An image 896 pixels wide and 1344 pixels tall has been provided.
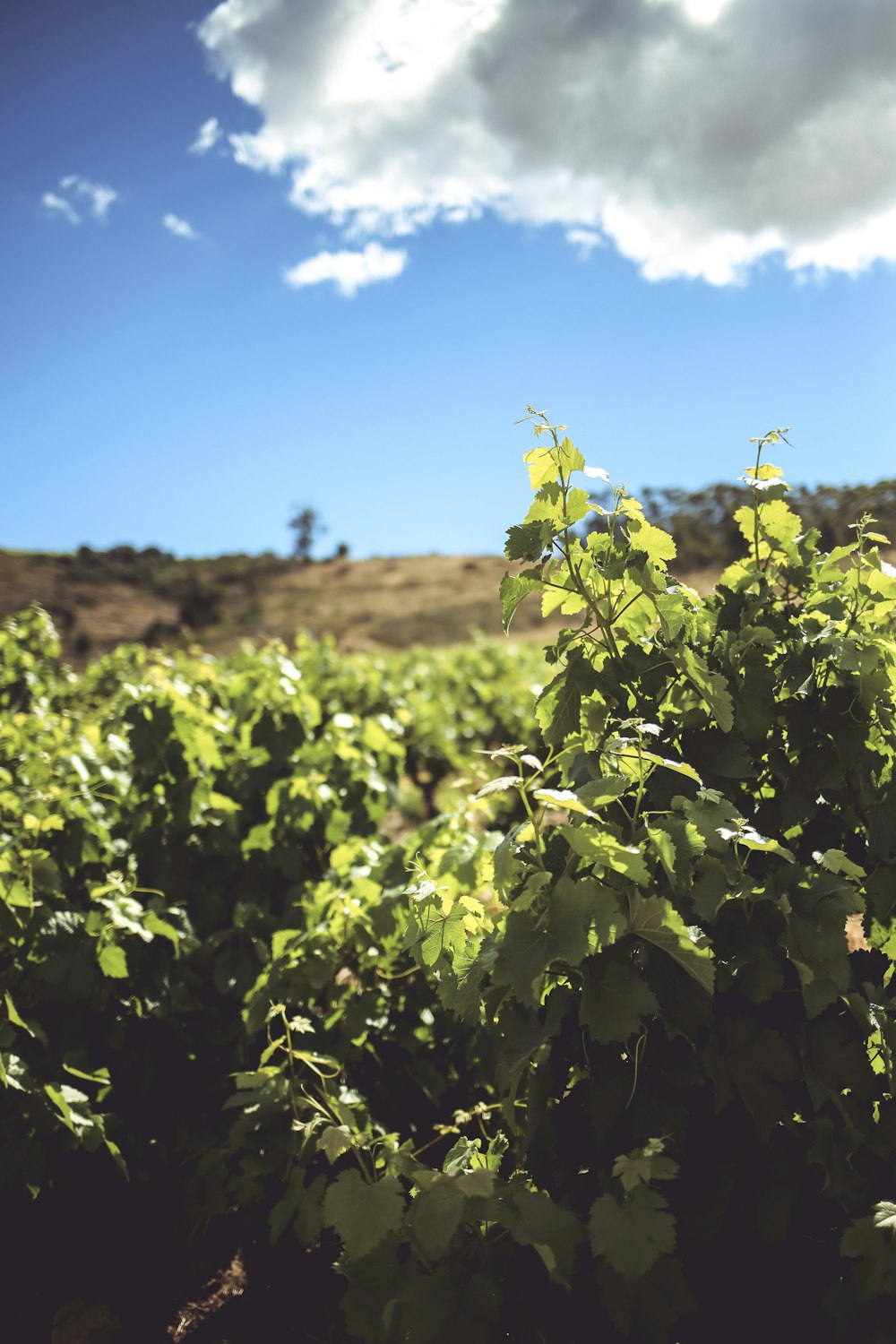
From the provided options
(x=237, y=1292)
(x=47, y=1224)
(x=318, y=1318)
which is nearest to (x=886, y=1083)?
(x=318, y=1318)

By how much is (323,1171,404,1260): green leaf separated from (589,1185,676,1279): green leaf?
39cm

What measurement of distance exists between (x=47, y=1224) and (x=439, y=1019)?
1.39 m

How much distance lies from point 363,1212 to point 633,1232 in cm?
49

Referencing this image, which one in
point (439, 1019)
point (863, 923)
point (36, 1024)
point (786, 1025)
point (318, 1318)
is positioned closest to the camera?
point (786, 1025)

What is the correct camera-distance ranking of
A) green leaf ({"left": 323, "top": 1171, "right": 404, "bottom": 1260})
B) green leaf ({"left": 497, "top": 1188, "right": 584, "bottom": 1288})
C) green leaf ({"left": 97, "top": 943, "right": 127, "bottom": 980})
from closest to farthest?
green leaf ({"left": 497, "top": 1188, "right": 584, "bottom": 1288}) → green leaf ({"left": 323, "top": 1171, "right": 404, "bottom": 1260}) → green leaf ({"left": 97, "top": 943, "right": 127, "bottom": 980})

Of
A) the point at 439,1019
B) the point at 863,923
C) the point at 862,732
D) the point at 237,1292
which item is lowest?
the point at 237,1292

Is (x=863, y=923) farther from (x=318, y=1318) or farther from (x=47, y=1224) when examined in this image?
(x=47, y=1224)

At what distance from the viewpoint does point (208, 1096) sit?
132 inches

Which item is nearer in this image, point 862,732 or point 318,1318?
point 862,732

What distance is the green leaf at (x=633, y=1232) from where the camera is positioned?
137 cm

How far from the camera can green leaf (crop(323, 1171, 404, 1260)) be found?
158 cm

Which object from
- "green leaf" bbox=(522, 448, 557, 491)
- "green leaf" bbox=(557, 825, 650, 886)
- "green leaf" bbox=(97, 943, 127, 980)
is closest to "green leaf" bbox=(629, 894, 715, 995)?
"green leaf" bbox=(557, 825, 650, 886)

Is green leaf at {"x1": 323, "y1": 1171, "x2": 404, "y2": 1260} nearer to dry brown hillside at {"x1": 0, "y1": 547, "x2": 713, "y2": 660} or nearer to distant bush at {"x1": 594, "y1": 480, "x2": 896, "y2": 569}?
distant bush at {"x1": 594, "y1": 480, "x2": 896, "y2": 569}

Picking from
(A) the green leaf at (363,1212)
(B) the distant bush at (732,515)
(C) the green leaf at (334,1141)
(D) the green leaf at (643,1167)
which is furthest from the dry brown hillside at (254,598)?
(D) the green leaf at (643,1167)
